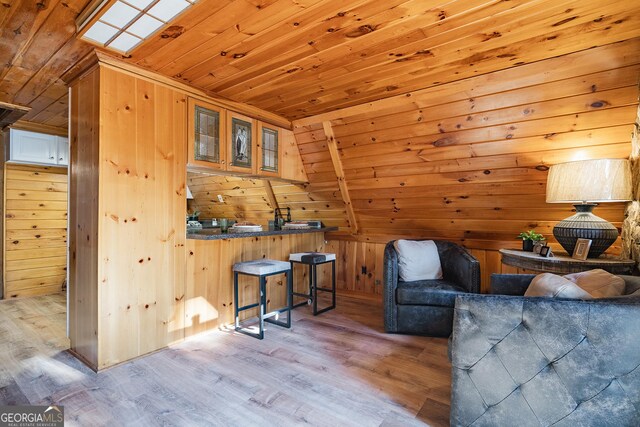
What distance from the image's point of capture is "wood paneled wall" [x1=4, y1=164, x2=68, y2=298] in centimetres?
427

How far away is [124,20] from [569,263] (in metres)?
3.31

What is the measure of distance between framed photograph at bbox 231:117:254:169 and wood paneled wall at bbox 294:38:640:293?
0.69m

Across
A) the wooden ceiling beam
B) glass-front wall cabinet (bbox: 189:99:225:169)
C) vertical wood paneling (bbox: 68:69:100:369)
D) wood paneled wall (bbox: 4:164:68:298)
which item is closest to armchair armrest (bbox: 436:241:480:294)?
the wooden ceiling beam

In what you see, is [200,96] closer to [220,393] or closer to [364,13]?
[364,13]

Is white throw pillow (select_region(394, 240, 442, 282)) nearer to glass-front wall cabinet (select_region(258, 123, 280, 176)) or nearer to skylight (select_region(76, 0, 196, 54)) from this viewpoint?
glass-front wall cabinet (select_region(258, 123, 280, 176))

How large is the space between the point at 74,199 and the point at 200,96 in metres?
1.36

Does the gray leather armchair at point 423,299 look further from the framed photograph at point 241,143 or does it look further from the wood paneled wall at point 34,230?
the wood paneled wall at point 34,230

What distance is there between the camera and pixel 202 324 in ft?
9.95

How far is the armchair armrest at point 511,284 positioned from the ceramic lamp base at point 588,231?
587mm

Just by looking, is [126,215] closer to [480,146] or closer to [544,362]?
[544,362]

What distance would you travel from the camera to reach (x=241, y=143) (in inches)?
135

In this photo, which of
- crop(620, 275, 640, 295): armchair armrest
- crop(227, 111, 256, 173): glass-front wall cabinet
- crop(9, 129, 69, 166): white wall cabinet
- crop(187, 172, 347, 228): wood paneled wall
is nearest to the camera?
crop(620, 275, 640, 295): armchair armrest

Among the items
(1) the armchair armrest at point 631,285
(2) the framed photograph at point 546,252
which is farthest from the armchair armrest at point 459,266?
(1) the armchair armrest at point 631,285

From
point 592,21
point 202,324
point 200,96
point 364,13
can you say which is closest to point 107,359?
point 202,324
